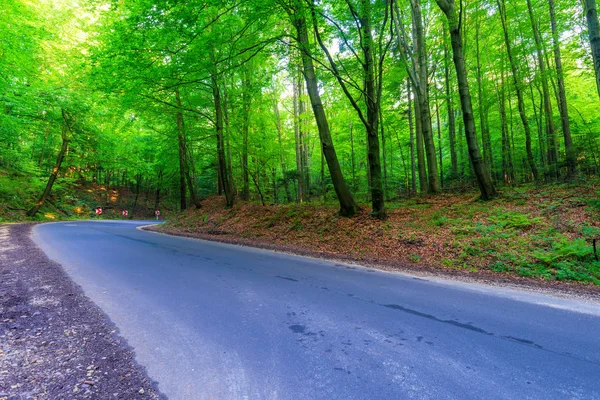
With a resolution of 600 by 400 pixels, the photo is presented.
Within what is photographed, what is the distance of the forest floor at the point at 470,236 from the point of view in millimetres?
5723

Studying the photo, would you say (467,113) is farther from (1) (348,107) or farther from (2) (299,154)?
(2) (299,154)

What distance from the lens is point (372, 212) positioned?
1010 cm

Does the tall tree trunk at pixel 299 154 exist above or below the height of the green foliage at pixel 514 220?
above

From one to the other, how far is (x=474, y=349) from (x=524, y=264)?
14.3 ft

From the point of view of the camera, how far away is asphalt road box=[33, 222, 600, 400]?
88.6 inches

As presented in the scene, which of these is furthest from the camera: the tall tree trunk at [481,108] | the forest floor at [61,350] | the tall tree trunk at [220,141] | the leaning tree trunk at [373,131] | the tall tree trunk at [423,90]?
the tall tree trunk at [220,141]

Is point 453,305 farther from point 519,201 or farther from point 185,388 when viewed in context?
point 519,201

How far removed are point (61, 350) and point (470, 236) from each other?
27.9 ft

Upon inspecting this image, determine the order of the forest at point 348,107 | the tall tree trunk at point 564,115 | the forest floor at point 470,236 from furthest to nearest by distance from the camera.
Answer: the tall tree trunk at point 564,115
the forest at point 348,107
the forest floor at point 470,236

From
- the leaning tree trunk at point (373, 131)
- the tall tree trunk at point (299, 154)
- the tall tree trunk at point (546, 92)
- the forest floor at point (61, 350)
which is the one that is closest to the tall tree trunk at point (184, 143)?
Result: the tall tree trunk at point (299, 154)

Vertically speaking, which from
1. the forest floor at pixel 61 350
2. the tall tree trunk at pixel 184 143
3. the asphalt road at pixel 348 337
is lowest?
the asphalt road at pixel 348 337

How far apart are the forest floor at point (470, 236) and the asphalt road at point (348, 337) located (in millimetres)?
1412

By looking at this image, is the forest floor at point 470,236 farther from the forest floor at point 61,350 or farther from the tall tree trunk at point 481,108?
the forest floor at point 61,350

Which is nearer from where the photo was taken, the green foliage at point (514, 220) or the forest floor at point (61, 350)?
the forest floor at point (61, 350)
